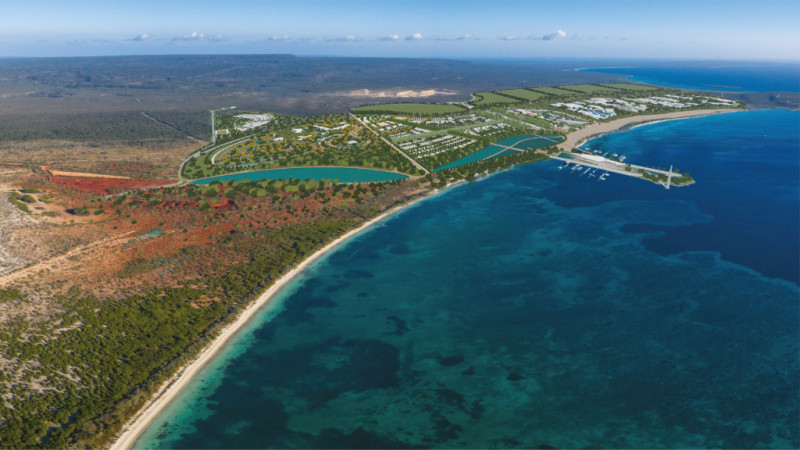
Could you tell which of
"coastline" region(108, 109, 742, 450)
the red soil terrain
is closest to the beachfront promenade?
"coastline" region(108, 109, 742, 450)

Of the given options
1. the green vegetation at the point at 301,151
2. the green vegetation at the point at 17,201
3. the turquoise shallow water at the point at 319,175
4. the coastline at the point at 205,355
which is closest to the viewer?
the coastline at the point at 205,355

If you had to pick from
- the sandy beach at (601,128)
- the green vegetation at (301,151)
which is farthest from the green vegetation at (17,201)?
the sandy beach at (601,128)

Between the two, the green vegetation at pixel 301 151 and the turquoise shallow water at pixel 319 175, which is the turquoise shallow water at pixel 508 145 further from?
the turquoise shallow water at pixel 319 175

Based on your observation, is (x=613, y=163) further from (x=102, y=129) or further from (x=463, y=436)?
(x=102, y=129)

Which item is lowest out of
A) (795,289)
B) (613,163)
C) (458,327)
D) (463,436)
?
(463,436)

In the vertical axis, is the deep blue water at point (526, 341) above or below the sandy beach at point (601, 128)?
below

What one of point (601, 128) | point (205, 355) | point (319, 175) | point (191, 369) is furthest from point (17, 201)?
point (601, 128)

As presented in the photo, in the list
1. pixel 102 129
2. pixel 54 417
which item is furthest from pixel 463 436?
pixel 102 129
